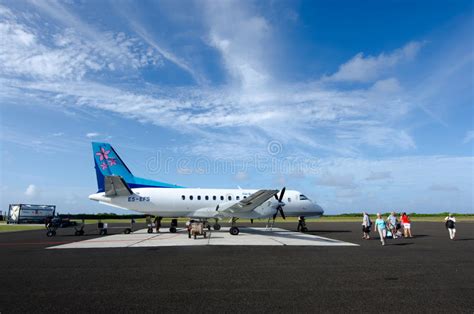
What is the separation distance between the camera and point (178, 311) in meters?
6.04

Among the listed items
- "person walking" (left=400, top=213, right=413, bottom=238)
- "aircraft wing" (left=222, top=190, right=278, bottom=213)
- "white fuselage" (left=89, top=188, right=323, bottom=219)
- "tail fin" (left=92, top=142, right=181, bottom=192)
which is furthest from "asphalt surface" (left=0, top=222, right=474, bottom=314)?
"tail fin" (left=92, top=142, right=181, bottom=192)

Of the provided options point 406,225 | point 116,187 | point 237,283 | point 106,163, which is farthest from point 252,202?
point 237,283

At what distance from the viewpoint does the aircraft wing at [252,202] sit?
74.0 ft

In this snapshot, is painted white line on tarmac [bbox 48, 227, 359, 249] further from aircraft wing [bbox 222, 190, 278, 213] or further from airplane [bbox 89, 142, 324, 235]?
airplane [bbox 89, 142, 324, 235]

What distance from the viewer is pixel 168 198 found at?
2550 centimetres

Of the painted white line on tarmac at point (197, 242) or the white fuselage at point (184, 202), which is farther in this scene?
the white fuselage at point (184, 202)

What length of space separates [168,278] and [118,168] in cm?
1908

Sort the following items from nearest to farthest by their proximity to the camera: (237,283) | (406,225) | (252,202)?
1. (237,283)
2. (252,202)
3. (406,225)

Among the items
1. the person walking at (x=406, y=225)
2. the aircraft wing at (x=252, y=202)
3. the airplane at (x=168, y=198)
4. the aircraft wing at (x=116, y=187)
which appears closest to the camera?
the aircraft wing at (x=252, y=202)

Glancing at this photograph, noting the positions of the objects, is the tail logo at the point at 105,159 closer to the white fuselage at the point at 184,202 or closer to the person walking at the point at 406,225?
the white fuselage at the point at 184,202

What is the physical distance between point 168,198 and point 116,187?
13.1 ft

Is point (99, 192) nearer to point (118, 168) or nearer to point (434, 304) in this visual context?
point (118, 168)

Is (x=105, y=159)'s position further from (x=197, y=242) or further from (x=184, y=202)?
(x=197, y=242)

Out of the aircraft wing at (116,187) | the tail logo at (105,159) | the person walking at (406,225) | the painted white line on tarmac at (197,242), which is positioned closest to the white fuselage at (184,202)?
the aircraft wing at (116,187)
